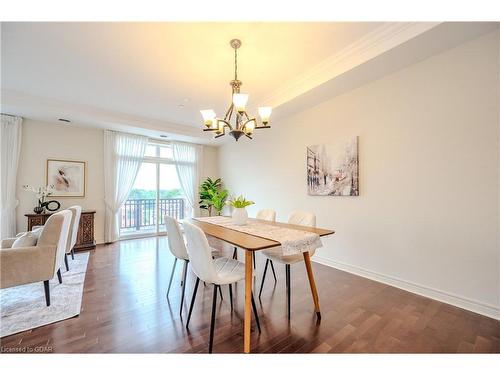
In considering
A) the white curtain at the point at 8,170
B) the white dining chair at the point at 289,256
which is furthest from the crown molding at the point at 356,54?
the white curtain at the point at 8,170

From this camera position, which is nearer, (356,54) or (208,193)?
(356,54)

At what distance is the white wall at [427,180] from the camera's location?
199cm

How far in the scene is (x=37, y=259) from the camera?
2088 millimetres

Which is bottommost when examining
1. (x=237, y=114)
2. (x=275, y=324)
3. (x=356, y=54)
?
(x=275, y=324)

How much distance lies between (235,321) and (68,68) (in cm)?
352

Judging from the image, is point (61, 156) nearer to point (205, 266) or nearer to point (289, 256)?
point (205, 266)

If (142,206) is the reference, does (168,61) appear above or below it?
above

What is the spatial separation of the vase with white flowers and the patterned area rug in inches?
73.7

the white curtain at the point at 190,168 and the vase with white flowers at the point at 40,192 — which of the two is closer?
the vase with white flowers at the point at 40,192

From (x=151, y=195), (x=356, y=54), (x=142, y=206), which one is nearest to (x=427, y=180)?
(x=356, y=54)

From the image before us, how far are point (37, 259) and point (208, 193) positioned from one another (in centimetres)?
391

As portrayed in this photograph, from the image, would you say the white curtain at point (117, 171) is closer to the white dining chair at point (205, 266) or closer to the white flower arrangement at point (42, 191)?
the white flower arrangement at point (42, 191)
